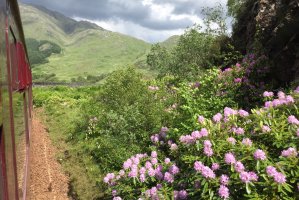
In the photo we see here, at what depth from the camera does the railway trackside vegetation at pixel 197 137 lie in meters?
5.32

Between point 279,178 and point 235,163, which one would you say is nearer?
point 279,178

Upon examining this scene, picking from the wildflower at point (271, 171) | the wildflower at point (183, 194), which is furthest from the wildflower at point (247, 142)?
the wildflower at point (183, 194)

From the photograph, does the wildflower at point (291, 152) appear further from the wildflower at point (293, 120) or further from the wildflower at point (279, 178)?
the wildflower at point (293, 120)

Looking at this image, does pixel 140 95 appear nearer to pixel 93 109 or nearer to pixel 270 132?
pixel 93 109

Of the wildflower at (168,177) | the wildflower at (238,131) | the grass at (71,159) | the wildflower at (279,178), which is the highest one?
the wildflower at (238,131)

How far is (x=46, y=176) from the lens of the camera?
41.9ft

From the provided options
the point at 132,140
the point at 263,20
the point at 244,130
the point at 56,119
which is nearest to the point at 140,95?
the point at 132,140

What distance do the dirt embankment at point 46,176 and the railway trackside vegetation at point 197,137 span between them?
13.1 inches

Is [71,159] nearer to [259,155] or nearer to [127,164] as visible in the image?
[127,164]

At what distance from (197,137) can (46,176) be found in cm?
832

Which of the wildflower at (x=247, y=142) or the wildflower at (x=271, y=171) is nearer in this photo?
the wildflower at (x=271, y=171)

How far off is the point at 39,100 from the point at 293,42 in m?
29.0

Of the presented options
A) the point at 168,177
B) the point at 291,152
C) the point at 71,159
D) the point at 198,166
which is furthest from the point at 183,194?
the point at 71,159

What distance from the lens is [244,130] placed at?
6.21 metres
